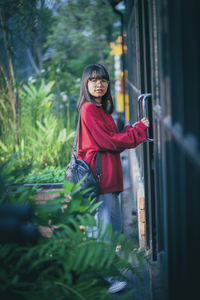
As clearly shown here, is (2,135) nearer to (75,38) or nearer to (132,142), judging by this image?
(132,142)

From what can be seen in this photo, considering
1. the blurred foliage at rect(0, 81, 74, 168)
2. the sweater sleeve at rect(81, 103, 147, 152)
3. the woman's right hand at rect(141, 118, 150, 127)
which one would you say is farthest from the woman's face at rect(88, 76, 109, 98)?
the blurred foliage at rect(0, 81, 74, 168)

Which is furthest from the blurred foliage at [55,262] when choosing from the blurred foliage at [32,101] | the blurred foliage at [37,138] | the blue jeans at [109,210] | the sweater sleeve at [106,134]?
the blurred foliage at [37,138]

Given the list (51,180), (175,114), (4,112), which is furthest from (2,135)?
(175,114)

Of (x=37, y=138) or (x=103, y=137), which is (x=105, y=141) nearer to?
(x=103, y=137)

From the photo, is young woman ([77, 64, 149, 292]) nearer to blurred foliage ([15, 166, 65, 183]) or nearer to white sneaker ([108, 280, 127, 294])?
white sneaker ([108, 280, 127, 294])

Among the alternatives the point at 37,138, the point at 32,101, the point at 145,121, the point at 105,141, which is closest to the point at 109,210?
the point at 105,141

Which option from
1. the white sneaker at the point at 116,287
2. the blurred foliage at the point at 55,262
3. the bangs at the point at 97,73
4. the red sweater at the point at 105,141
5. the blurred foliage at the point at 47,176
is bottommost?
the white sneaker at the point at 116,287

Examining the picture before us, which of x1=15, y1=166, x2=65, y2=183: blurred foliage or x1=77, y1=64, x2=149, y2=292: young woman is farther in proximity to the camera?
x1=15, y1=166, x2=65, y2=183: blurred foliage

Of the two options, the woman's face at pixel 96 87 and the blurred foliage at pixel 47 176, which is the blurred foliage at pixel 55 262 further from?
the blurred foliage at pixel 47 176

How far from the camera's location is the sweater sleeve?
2.76 m

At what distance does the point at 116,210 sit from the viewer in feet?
10.2

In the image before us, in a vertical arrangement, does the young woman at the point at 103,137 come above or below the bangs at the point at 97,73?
below

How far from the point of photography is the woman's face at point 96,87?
2.99 m

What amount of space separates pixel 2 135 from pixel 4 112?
0.94 feet
